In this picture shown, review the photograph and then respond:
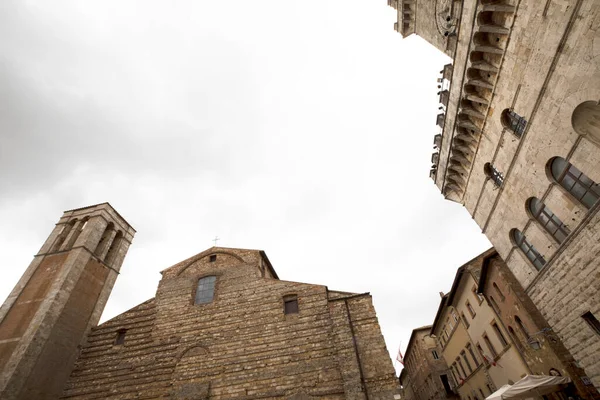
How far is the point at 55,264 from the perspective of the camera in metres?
16.7

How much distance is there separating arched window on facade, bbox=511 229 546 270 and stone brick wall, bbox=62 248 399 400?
Answer: 20.2 feet

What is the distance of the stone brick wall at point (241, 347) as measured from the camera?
11.9 metres

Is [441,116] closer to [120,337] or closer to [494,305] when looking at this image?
[494,305]

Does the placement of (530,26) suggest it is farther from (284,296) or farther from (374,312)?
(284,296)

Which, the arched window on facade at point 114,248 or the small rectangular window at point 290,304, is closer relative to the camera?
the small rectangular window at point 290,304

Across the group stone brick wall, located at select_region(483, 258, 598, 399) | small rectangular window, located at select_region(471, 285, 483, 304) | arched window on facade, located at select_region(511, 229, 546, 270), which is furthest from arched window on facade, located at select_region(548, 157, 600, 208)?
small rectangular window, located at select_region(471, 285, 483, 304)

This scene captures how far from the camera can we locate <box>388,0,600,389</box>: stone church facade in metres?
7.25

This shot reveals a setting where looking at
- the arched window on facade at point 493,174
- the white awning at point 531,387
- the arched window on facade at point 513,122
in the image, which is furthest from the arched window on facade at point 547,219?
the white awning at point 531,387

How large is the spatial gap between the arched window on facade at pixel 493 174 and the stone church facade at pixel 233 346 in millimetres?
7089

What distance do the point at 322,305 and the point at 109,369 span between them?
32.9 ft

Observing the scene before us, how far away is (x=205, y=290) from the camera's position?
16125 mm

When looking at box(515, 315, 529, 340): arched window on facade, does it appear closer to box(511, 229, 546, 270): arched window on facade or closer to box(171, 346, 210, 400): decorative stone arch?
box(511, 229, 546, 270): arched window on facade

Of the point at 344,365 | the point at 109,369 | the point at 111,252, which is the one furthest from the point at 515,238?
the point at 111,252

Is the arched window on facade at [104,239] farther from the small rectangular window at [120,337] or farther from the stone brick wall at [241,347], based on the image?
the small rectangular window at [120,337]
